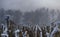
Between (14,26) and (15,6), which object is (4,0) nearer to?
(15,6)

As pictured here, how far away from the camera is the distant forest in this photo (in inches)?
88.0

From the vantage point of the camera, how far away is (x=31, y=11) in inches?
89.7

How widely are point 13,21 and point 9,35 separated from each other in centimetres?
22

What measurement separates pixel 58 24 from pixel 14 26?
68 cm

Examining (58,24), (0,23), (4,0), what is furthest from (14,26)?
(58,24)

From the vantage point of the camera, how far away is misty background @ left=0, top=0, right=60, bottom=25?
224 cm

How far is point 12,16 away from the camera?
224cm

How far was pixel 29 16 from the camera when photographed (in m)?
2.26

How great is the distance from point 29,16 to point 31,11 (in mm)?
87

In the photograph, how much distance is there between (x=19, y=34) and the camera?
2.22 m

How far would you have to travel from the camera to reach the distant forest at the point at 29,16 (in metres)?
2.24

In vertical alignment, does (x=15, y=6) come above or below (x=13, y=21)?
above

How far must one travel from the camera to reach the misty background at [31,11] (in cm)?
224

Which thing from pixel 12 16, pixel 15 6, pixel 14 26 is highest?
pixel 15 6
